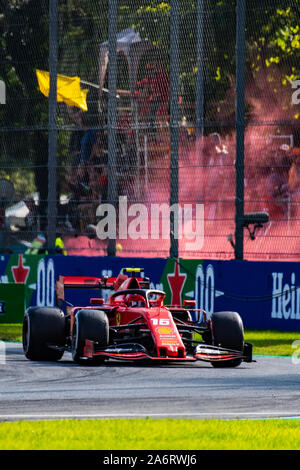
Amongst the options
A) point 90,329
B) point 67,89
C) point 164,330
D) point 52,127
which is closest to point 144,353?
point 164,330

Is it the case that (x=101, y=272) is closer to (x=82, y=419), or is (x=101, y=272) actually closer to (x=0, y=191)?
(x=0, y=191)

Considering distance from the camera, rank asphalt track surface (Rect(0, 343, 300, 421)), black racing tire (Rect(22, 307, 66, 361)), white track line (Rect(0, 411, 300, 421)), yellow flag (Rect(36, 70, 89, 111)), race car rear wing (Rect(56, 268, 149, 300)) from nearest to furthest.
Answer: white track line (Rect(0, 411, 300, 421)) → asphalt track surface (Rect(0, 343, 300, 421)) → black racing tire (Rect(22, 307, 66, 361)) → race car rear wing (Rect(56, 268, 149, 300)) → yellow flag (Rect(36, 70, 89, 111))

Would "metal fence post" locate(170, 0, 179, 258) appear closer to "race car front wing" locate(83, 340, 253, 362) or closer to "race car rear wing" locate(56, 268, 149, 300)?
"race car rear wing" locate(56, 268, 149, 300)

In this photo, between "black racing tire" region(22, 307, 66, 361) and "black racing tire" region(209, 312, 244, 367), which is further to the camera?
"black racing tire" region(22, 307, 66, 361)

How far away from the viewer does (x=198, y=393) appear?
438 inches

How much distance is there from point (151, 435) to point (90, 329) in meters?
5.44

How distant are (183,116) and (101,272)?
344 cm

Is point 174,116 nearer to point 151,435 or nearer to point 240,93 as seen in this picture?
point 240,93

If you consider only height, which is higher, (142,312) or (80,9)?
(80,9)

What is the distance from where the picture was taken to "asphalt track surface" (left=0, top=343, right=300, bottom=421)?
9.66 m

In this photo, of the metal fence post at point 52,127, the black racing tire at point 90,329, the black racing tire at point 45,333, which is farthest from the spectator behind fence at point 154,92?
the black racing tire at point 90,329

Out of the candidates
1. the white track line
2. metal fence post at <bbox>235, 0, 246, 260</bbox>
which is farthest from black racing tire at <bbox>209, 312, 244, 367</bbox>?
metal fence post at <bbox>235, 0, 246, 260</bbox>

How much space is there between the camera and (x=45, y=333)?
14289 millimetres

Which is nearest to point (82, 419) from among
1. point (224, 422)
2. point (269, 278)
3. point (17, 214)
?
point (224, 422)
